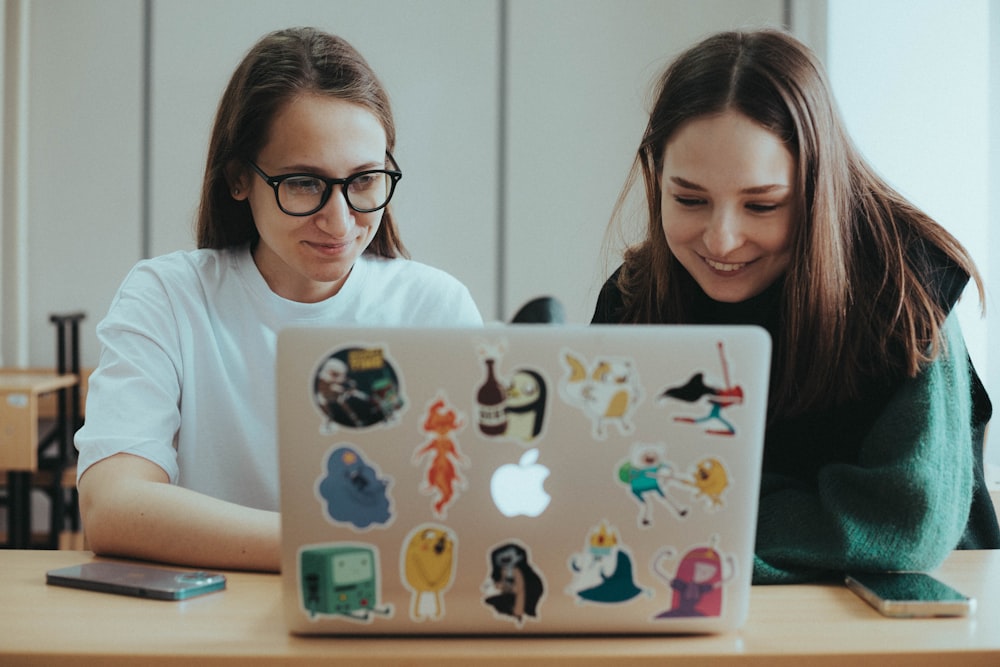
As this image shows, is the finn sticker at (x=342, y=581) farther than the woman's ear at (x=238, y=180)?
No

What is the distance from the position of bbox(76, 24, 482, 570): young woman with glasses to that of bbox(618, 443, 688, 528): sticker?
25.6 inches

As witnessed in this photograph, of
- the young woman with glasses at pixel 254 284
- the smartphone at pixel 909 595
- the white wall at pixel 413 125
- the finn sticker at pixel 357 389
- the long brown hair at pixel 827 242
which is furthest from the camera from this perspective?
the white wall at pixel 413 125

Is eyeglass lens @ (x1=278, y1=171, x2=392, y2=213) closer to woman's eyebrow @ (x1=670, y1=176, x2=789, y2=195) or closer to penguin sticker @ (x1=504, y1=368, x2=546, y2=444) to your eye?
woman's eyebrow @ (x1=670, y1=176, x2=789, y2=195)

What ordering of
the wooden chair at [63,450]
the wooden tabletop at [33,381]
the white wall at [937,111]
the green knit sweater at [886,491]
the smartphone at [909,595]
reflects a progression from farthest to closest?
the wooden chair at [63,450] → the wooden tabletop at [33,381] → the white wall at [937,111] → the green knit sweater at [886,491] → the smartphone at [909,595]

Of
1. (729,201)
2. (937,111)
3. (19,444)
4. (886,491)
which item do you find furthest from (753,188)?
(19,444)

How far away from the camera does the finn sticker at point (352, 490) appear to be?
79cm

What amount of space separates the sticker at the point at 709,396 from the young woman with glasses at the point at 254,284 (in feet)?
2.23

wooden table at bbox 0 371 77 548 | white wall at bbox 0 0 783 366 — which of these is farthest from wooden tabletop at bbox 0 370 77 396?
white wall at bbox 0 0 783 366

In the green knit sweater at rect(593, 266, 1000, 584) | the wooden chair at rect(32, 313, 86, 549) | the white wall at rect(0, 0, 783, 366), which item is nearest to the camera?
the green knit sweater at rect(593, 266, 1000, 584)

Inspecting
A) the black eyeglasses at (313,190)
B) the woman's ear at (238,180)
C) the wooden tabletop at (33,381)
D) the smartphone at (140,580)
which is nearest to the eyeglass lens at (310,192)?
the black eyeglasses at (313,190)

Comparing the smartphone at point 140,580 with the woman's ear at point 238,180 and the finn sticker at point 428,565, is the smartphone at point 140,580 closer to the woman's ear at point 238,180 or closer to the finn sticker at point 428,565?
the finn sticker at point 428,565

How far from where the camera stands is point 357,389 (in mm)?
785

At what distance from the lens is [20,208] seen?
4.10m

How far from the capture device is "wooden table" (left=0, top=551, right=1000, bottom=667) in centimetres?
79
